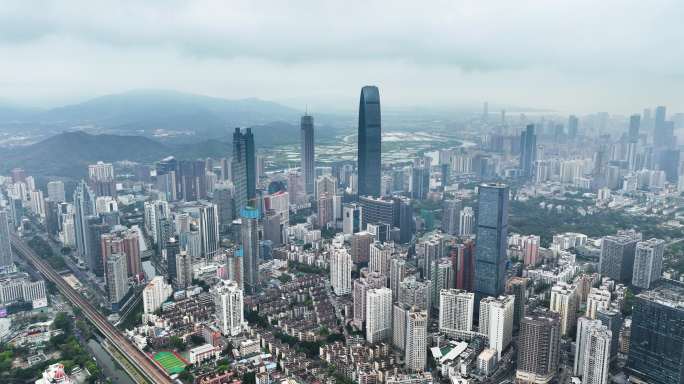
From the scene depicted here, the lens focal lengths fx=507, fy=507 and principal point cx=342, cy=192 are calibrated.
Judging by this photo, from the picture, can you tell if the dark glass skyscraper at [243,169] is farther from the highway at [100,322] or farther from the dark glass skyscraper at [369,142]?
the highway at [100,322]

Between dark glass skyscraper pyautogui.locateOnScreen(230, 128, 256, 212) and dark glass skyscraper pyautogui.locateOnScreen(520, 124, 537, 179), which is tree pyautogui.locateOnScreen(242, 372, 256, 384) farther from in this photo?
dark glass skyscraper pyautogui.locateOnScreen(520, 124, 537, 179)

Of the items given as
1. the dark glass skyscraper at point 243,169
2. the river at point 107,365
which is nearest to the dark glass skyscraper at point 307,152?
the dark glass skyscraper at point 243,169

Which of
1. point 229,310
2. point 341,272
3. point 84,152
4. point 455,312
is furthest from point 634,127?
point 84,152

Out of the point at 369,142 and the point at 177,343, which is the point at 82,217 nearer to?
the point at 177,343

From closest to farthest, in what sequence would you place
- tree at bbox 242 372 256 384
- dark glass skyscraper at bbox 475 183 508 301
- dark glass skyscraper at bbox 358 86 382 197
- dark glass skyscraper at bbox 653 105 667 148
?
tree at bbox 242 372 256 384, dark glass skyscraper at bbox 475 183 508 301, dark glass skyscraper at bbox 653 105 667 148, dark glass skyscraper at bbox 358 86 382 197

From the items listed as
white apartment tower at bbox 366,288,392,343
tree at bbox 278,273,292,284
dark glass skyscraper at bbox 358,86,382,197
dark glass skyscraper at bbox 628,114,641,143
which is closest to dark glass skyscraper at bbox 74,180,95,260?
tree at bbox 278,273,292,284
